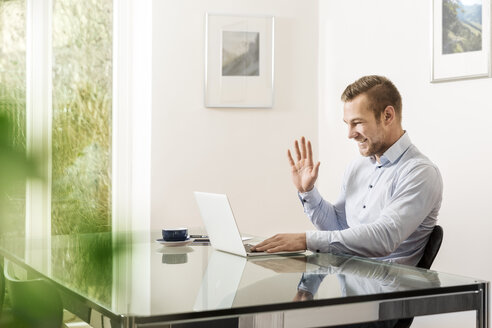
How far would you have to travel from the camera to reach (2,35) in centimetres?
34

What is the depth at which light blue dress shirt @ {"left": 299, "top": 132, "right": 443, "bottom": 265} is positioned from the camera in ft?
7.22

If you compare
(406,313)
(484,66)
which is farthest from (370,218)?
(484,66)

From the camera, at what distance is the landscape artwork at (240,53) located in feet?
14.1

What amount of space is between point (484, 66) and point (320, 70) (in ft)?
4.85

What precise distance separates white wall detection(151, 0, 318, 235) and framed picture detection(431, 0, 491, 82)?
118 centimetres

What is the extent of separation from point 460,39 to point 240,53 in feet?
4.87

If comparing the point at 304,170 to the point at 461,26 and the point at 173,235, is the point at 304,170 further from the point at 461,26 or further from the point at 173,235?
the point at 461,26

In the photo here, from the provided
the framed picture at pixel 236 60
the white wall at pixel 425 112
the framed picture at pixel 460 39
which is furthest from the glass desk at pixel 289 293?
the framed picture at pixel 236 60

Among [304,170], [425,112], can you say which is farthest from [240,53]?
[304,170]

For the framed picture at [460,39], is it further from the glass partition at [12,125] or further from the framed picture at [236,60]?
the glass partition at [12,125]

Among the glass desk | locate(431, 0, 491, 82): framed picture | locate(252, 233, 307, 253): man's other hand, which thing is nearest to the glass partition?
the glass desk

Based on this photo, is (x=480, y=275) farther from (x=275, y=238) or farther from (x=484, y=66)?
(x=275, y=238)

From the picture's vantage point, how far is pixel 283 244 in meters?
2.15

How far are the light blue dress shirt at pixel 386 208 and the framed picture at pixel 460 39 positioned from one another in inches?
36.2
